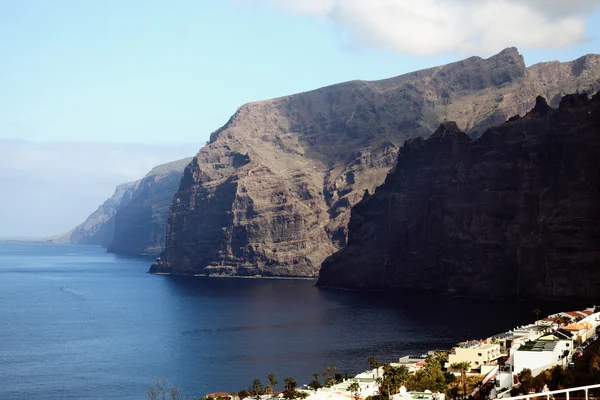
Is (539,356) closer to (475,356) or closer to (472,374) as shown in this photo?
(472,374)

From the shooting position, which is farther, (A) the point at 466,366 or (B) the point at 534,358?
(A) the point at 466,366

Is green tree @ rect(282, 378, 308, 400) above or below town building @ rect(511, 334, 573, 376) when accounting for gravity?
below

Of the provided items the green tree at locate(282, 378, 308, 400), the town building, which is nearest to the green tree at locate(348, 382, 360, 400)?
the green tree at locate(282, 378, 308, 400)

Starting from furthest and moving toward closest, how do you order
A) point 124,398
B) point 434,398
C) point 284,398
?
point 124,398, point 284,398, point 434,398

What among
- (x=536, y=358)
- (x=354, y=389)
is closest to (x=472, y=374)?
(x=354, y=389)

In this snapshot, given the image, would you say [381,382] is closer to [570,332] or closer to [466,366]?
[466,366]

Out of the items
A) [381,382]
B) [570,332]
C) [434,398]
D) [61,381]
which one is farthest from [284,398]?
[61,381]

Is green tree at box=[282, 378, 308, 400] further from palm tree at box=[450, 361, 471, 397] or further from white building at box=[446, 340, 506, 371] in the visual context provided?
white building at box=[446, 340, 506, 371]


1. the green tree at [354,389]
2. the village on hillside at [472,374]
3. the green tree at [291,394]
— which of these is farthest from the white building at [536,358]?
the green tree at [291,394]
